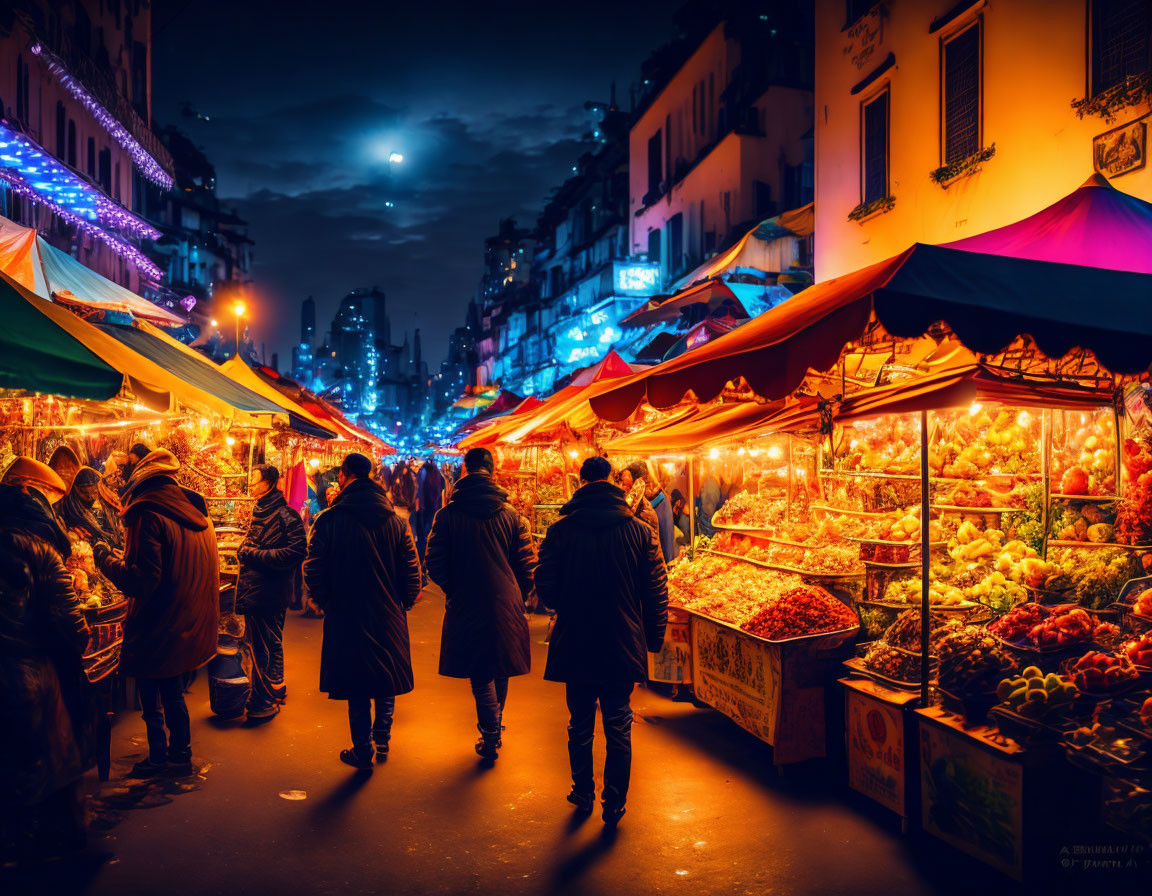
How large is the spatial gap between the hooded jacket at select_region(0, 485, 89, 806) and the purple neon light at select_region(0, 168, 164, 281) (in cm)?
1592

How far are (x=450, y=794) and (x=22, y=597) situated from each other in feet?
9.72

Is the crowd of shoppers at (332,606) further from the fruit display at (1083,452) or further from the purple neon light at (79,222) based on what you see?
the purple neon light at (79,222)

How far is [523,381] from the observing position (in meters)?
56.0

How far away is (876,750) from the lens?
5301mm

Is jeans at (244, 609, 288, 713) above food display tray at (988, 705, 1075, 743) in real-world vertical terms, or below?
below

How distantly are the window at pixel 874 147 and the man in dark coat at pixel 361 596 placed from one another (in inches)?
387

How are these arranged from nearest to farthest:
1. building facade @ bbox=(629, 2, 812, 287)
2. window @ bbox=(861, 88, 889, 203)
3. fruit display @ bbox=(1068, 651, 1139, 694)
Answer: fruit display @ bbox=(1068, 651, 1139, 694)
window @ bbox=(861, 88, 889, 203)
building facade @ bbox=(629, 2, 812, 287)

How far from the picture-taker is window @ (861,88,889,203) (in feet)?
→ 40.4

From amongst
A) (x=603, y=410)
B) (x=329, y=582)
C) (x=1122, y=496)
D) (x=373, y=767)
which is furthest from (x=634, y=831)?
(x=1122, y=496)

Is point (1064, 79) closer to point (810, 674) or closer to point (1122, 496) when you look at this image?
point (1122, 496)

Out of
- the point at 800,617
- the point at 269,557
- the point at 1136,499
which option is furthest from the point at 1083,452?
the point at 269,557

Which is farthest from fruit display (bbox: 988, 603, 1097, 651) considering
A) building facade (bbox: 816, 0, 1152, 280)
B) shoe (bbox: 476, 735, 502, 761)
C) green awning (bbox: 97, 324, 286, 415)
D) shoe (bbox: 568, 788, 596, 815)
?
green awning (bbox: 97, 324, 286, 415)

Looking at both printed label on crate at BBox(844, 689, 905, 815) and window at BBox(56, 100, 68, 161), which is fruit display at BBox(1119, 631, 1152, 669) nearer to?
printed label on crate at BBox(844, 689, 905, 815)

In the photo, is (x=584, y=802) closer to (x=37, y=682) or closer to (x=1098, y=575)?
(x=37, y=682)
